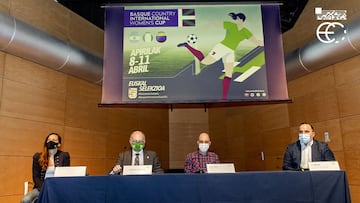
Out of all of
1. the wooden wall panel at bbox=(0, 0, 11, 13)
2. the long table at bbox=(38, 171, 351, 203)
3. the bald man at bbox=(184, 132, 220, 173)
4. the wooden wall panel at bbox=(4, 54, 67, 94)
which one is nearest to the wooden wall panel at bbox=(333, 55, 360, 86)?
the bald man at bbox=(184, 132, 220, 173)

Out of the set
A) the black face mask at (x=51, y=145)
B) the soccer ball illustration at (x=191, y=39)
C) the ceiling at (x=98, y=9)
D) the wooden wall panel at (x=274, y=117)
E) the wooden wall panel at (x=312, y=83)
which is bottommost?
the black face mask at (x=51, y=145)

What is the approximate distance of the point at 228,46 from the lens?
3682 millimetres

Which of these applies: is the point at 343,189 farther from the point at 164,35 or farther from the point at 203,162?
the point at 164,35

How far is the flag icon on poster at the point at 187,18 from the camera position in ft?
12.3

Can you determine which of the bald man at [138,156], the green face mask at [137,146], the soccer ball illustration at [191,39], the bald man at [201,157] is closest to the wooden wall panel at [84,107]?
the bald man at [138,156]

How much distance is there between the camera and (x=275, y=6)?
3.87 m

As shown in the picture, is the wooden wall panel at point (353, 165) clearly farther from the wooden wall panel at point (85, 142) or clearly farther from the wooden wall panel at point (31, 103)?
the wooden wall panel at point (31, 103)

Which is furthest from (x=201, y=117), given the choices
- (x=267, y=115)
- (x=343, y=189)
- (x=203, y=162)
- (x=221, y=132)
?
(x=343, y=189)

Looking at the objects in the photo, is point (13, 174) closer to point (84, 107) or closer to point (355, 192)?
point (84, 107)

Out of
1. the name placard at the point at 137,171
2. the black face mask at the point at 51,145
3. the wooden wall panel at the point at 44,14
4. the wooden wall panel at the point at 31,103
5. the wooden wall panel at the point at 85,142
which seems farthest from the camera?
the wooden wall panel at the point at 85,142

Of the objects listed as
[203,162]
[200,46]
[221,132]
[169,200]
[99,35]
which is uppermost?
[99,35]

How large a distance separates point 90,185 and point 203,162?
174cm

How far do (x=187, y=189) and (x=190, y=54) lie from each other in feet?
5.99

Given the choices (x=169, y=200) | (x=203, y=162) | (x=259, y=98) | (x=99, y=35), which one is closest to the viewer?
(x=169, y=200)
